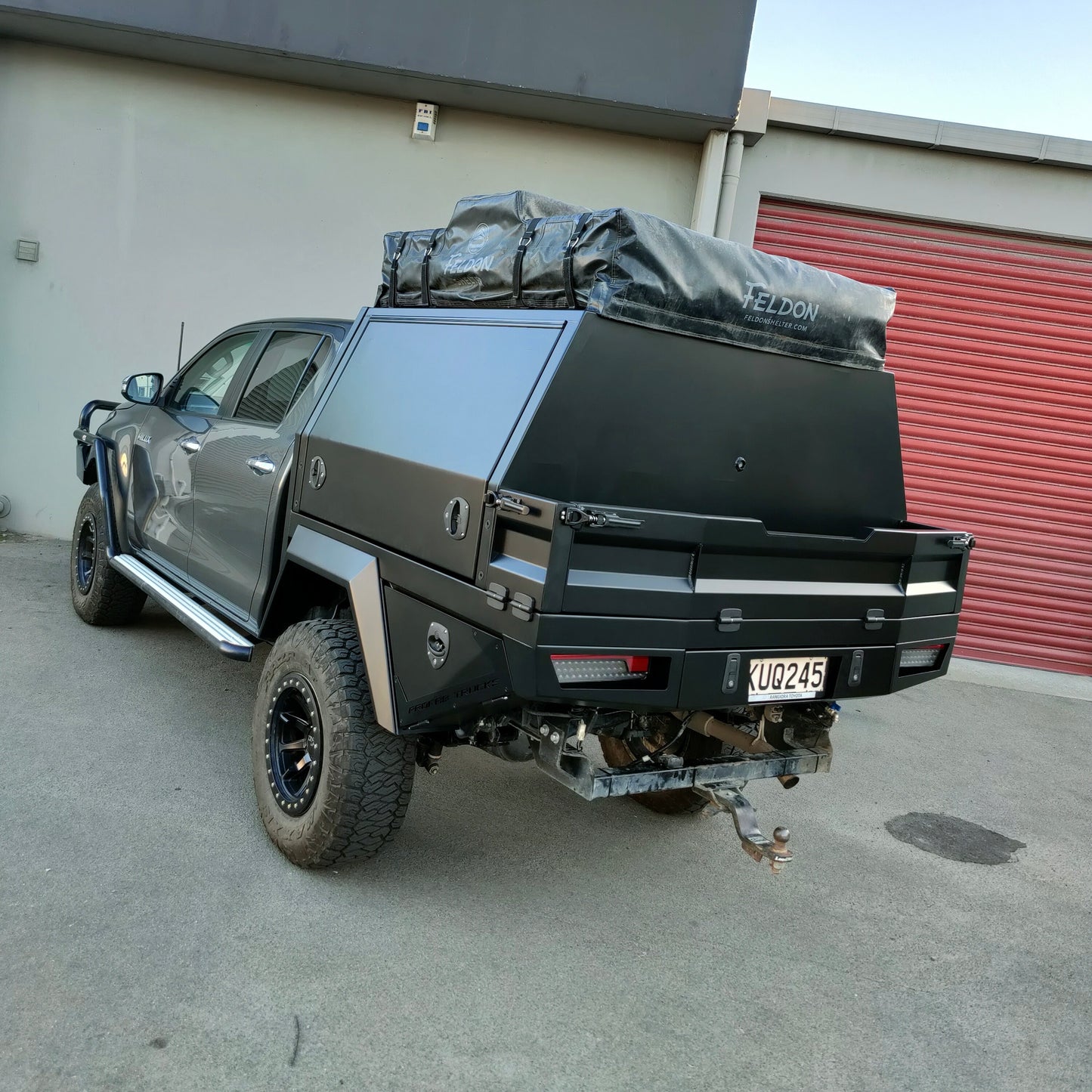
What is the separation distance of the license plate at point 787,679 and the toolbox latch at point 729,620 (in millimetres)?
170

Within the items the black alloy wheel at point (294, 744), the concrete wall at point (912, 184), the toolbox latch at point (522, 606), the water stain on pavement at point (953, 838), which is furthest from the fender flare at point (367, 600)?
the concrete wall at point (912, 184)

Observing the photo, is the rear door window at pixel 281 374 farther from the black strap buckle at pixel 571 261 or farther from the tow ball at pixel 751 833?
the tow ball at pixel 751 833

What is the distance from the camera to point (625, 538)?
8.92ft

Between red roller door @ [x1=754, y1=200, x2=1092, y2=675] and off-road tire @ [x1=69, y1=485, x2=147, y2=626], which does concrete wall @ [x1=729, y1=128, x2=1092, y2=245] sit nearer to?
red roller door @ [x1=754, y1=200, x2=1092, y2=675]

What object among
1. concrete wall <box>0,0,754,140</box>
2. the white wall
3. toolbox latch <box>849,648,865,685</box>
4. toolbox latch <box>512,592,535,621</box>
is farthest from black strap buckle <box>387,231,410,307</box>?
the white wall

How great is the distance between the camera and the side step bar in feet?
13.1

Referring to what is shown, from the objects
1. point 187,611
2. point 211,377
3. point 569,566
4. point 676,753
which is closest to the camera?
point 569,566

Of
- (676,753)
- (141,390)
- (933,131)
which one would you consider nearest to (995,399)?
(933,131)

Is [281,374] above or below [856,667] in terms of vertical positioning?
above

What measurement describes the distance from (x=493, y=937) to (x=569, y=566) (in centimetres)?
131

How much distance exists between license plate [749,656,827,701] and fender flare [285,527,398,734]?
1.10 m

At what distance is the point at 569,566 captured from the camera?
2.63m

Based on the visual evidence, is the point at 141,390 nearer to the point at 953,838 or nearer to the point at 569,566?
the point at 569,566

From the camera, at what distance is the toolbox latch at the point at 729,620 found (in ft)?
9.59
